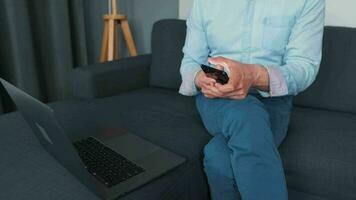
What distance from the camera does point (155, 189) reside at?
0.88 meters

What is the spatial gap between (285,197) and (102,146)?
55 centimetres

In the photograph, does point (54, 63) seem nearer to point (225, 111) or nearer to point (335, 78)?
point (225, 111)

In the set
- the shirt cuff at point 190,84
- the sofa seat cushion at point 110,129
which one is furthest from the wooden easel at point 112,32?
the shirt cuff at point 190,84

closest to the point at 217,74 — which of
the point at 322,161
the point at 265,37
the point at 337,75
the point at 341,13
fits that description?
the point at 265,37

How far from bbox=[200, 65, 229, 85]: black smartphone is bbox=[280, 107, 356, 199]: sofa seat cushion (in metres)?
0.33

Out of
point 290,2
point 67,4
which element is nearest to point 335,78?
point 290,2

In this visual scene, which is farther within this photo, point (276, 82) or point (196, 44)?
point (196, 44)

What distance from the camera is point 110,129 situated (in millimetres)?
1179

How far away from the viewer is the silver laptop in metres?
0.78

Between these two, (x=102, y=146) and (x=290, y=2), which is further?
(x=290, y=2)

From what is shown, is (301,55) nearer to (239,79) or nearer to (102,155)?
(239,79)

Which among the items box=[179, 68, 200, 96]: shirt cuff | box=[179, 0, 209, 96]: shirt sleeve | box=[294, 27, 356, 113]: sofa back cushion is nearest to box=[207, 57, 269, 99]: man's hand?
box=[179, 68, 200, 96]: shirt cuff

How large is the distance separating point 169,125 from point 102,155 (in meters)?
0.36

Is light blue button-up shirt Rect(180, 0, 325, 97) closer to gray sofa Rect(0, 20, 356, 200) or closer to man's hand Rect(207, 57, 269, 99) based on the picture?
man's hand Rect(207, 57, 269, 99)
